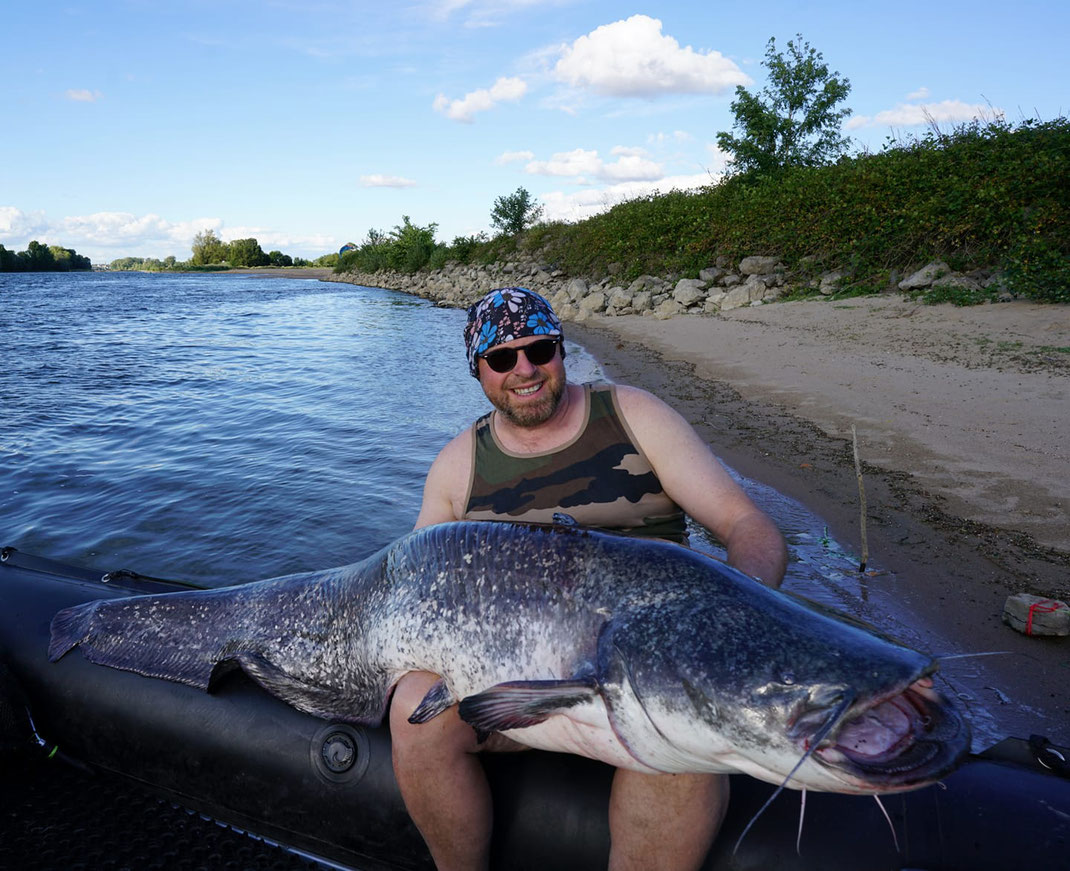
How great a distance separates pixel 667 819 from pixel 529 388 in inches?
73.9

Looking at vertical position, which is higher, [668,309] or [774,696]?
[668,309]

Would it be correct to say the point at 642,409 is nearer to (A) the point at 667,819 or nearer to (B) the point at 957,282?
(A) the point at 667,819

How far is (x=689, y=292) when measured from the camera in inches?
867

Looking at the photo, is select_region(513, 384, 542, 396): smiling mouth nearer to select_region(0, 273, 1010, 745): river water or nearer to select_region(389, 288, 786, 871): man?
select_region(389, 288, 786, 871): man

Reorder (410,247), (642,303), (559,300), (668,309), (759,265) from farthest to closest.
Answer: (410,247), (559,300), (642,303), (759,265), (668,309)

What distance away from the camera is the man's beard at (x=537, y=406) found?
3.36 m

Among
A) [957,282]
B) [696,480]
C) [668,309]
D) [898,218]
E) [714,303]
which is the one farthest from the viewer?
[668,309]

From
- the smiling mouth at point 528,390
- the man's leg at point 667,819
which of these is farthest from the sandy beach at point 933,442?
the smiling mouth at point 528,390

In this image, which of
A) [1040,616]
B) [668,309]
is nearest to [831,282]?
[668,309]

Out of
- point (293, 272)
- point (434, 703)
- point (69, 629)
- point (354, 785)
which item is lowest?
point (354, 785)

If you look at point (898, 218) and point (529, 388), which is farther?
point (898, 218)

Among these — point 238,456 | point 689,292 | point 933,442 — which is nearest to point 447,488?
point 933,442

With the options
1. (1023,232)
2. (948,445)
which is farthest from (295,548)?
(1023,232)

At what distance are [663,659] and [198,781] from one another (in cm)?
227
